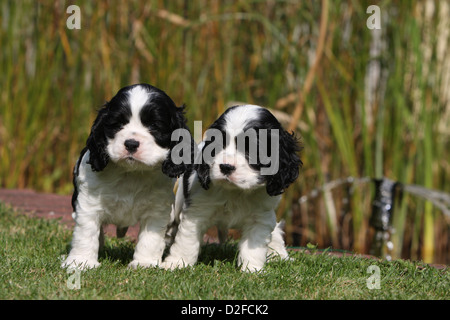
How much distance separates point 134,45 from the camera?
23.4 feet

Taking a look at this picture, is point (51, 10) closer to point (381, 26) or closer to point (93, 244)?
point (381, 26)

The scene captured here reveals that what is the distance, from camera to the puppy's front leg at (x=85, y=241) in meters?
4.21

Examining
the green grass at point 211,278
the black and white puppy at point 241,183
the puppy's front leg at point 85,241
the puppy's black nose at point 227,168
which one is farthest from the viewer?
the puppy's front leg at point 85,241

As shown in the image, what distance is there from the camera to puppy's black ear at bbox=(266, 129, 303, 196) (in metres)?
4.16

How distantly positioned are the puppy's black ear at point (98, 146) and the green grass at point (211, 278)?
63 cm

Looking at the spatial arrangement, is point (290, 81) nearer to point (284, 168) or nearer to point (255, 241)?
point (284, 168)

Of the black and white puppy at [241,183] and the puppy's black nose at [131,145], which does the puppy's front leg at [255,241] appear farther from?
the puppy's black nose at [131,145]

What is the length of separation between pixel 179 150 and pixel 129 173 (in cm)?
41

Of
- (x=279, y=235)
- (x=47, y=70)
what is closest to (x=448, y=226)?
(x=279, y=235)

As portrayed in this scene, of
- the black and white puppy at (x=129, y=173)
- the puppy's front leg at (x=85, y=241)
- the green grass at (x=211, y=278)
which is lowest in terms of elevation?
→ the green grass at (x=211, y=278)

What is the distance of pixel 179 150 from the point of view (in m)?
4.16

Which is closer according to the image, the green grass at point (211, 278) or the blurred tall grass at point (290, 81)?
the green grass at point (211, 278)

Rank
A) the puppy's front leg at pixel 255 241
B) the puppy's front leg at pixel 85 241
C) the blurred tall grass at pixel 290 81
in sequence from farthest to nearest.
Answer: the blurred tall grass at pixel 290 81 → the puppy's front leg at pixel 255 241 → the puppy's front leg at pixel 85 241

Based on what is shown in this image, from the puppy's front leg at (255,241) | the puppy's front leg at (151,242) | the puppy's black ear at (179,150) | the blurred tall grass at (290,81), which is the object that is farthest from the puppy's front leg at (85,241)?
the blurred tall grass at (290,81)
